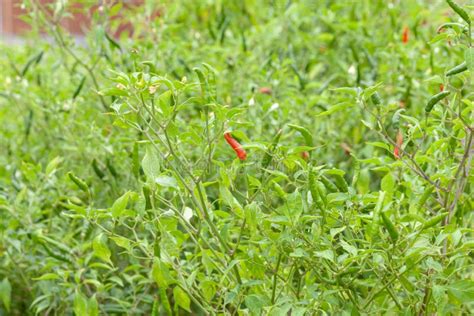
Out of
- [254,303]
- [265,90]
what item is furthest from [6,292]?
[265,90]

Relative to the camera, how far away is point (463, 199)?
204 centimetres

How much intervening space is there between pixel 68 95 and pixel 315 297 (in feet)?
5.90

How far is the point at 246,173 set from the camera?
1762 millimetres

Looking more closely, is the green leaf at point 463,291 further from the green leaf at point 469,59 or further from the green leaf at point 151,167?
the green leaf at point 151,167

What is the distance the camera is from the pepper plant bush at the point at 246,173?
66.1 inches

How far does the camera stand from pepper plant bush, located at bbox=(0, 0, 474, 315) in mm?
1679

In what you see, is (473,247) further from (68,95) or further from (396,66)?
(68,95)

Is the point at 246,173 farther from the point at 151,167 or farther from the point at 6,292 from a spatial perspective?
the point at 6,292

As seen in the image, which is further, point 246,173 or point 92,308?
point 92,308

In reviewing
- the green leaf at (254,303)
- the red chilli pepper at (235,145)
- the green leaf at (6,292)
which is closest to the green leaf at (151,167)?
the red chilli pepper at (235,145)

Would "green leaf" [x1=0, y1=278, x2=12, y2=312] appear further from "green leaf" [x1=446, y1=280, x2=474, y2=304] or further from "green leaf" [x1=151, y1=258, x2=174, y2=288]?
"green leaf" [x1=446, y1=280, x2=474, y2=304]

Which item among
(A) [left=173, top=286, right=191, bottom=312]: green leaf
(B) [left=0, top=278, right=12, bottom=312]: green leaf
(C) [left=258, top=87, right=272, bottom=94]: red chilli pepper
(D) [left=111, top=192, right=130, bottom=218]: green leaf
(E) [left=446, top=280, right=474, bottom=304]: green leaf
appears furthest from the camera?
(C) [left=258, top=87, right=272, bottom=94]: red chilli pepper

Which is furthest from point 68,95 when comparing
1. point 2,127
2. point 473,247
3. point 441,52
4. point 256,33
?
point 473,247

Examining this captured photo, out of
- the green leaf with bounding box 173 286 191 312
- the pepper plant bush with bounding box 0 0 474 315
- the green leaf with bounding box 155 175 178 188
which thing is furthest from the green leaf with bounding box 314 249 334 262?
the green leaf with bounding box 173 286 191 312
